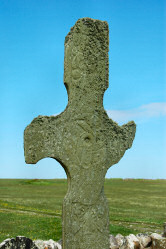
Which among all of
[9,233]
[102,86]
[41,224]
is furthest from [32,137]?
[41,224]

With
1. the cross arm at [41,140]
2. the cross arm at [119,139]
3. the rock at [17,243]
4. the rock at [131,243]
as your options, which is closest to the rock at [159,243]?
the rock at [131,243]

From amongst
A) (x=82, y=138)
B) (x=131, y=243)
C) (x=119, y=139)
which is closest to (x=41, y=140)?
(x=82, y=138)

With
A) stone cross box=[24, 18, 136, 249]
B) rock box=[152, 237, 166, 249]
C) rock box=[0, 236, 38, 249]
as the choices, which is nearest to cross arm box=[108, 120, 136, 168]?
stone cross box=[24, 18, 136, 249]

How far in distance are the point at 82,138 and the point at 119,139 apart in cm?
96

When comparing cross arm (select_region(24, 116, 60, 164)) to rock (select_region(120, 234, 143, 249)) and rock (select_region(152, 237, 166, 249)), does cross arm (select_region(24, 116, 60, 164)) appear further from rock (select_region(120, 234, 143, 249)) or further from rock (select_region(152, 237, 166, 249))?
rock (select_region(152, 237, 166, 249))

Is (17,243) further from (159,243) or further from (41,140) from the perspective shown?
(159,243)

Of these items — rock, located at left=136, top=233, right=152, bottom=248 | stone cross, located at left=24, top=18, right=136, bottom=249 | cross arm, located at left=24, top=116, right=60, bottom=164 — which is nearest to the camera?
cross arm, located at left=24, top=116, right=60, bottom=164

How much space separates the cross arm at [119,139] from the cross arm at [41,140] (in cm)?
115

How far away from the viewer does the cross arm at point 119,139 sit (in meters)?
6.14

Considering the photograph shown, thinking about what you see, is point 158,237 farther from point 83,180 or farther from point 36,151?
point 36,151

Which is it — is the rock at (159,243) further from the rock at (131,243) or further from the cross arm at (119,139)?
the cross arm at (119,139)

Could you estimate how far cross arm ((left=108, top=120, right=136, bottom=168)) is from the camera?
6141 millimetres

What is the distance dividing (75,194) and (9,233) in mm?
7692

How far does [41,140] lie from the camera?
546cm
